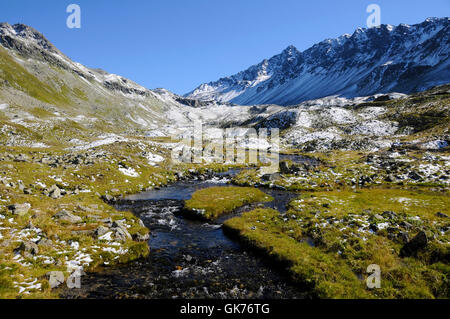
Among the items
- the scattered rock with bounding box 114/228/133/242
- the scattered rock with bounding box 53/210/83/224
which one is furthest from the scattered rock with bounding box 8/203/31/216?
the scattered rock with bounding box 114/228/133/242

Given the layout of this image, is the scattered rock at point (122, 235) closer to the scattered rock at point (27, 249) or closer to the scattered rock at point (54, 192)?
the scattered rock at point (27, 249)

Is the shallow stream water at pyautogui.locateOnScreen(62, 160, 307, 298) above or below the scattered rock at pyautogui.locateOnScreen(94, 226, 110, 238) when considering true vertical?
below

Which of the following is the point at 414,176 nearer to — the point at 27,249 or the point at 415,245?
the point at 415,245

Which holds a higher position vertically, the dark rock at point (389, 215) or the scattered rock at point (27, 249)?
the dark rock at point (389, 215)

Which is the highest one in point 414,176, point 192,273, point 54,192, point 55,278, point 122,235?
point 414,176

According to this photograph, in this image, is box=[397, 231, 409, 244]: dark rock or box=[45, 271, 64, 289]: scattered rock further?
box=[397, 231, 409, 244]: dark rock

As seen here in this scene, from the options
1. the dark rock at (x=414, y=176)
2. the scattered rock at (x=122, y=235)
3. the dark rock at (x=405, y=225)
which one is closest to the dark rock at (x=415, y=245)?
the dark rock at (x=405, y=225)

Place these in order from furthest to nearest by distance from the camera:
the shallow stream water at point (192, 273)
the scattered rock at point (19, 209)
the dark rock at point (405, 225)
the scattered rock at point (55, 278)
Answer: the scattered rock at point (19, 209) → the dark rock at point (405, 225) → the shallow stream water at point (192, 273) → the scattered rock at point (55, 278)

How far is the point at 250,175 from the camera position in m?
54.7

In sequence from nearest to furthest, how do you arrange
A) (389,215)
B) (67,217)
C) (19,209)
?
(19,209), (67,217), (389,215)

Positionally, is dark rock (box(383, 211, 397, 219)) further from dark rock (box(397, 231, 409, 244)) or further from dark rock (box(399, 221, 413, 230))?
dark rock (box(397, 231, 409, 244))

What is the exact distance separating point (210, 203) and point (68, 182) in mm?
22125

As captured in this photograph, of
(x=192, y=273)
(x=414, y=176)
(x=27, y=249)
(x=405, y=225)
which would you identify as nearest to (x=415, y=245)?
(x=405, y=225)
